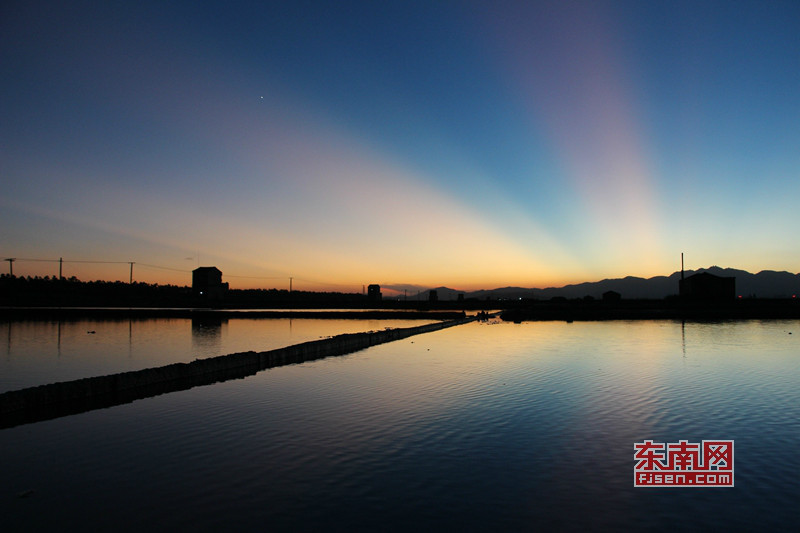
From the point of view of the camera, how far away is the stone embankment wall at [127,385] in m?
14.8

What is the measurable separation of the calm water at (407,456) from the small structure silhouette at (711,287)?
9198 centimetres

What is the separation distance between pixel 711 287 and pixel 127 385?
109 m

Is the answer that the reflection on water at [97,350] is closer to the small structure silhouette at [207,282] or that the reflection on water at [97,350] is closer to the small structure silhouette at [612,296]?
the small structure silhouette at [207,282]

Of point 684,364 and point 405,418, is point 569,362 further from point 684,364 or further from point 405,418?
point 405,418

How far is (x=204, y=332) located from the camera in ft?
167

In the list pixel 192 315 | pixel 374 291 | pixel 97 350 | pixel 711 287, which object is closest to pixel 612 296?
pixel 711 287

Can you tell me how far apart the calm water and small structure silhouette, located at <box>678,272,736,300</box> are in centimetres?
9198

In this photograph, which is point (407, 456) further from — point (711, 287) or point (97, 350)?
point (711, 287)

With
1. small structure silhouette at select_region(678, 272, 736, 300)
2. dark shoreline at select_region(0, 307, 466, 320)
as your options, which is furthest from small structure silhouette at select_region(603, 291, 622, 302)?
dark shoreline at select_region(0, 307, 466, 320)

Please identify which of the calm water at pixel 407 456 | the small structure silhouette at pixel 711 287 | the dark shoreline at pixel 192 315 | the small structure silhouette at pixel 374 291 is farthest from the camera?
the small structure silhouette at pixel 374 291

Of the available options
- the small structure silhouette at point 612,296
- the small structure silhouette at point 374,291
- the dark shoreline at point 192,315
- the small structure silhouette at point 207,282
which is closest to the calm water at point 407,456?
the dark shoreline at point 192,315

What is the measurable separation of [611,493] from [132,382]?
16.9m

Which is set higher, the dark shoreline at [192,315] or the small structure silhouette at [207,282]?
the small structure silhouette at [207,282]

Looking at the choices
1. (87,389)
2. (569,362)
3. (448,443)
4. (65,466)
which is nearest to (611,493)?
(448,443)
